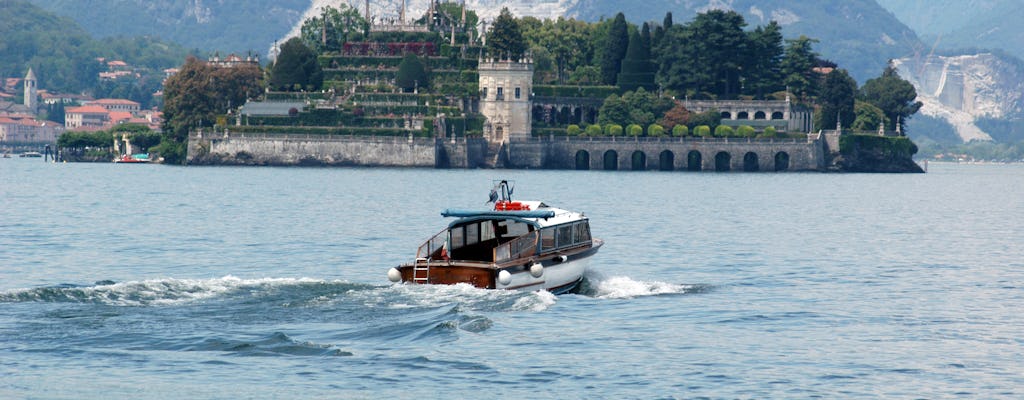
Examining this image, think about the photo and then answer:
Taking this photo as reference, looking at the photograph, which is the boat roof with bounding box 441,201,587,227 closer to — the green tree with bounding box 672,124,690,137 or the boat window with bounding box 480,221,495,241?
the boat window with bounding box 480,221,495,241

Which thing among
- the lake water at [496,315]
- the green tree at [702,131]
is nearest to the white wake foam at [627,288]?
the lake water at [496,315]

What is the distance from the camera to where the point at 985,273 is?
6231 centimetres

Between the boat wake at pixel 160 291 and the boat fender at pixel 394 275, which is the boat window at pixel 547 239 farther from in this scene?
the boat wake at pixel 160 291

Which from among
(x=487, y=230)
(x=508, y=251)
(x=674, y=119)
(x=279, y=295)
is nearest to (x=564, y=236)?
(x=487, y=230)

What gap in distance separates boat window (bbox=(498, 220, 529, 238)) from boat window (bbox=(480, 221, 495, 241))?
23 cm

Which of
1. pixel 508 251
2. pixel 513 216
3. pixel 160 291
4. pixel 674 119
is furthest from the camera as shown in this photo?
pixel 674 119

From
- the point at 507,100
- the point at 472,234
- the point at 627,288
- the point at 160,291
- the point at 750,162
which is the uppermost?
the point at 507,100

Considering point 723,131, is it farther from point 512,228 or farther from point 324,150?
point 512,228

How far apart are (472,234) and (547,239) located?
2252 millimetres

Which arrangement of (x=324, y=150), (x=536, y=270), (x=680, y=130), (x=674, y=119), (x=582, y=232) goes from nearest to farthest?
(x=536, y=270), (x=582, y=232), (x=324, y=150), (x=680, y=130), (x=674, y=119)

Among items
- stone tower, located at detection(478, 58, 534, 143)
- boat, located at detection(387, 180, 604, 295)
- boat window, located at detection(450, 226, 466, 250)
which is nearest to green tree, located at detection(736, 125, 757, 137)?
stone tower, located at detection(478, 58, 534, 143)

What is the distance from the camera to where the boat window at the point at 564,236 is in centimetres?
5259

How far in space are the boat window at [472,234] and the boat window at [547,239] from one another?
6.45 feet

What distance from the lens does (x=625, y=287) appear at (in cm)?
5384
